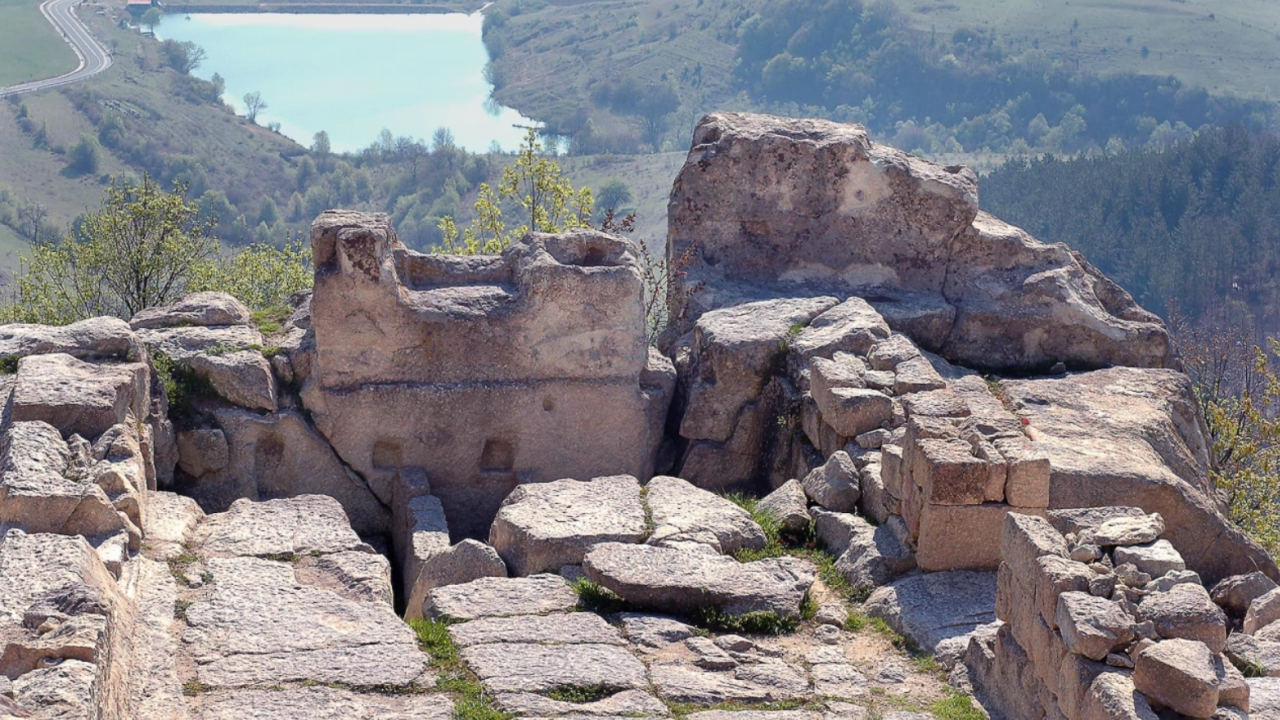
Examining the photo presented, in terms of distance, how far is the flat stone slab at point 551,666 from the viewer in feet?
23.1

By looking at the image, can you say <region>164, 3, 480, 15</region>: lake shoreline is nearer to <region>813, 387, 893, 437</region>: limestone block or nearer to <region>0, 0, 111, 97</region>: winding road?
<region>0, 0, 111, 97</region>: winding road

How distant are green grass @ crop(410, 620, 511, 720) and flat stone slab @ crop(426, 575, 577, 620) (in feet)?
0.48

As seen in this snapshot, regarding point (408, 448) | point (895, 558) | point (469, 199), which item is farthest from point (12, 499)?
point (469, 199)

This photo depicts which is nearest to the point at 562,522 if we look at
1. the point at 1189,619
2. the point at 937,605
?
the point at 937,605

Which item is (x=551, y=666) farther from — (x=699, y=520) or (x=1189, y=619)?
(x=1189, y=619)

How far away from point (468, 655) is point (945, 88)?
9443cm

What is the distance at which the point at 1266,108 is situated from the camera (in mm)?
82875

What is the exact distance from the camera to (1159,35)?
92312mm

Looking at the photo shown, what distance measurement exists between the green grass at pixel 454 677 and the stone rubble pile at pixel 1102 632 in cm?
240

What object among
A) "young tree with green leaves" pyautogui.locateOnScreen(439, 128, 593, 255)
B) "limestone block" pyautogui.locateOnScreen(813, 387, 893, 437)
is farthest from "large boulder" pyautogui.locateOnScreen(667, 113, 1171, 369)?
"young tree with green leaves" pyautogui.locateOnScreen(439, 128, 593, 255)

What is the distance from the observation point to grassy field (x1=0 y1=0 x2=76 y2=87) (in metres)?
82.2

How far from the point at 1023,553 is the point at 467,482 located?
195 inches

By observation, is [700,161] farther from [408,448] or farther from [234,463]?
[234,463]

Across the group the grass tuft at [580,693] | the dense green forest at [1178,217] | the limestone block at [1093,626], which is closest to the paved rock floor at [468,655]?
the grass tuft at [580,693]
